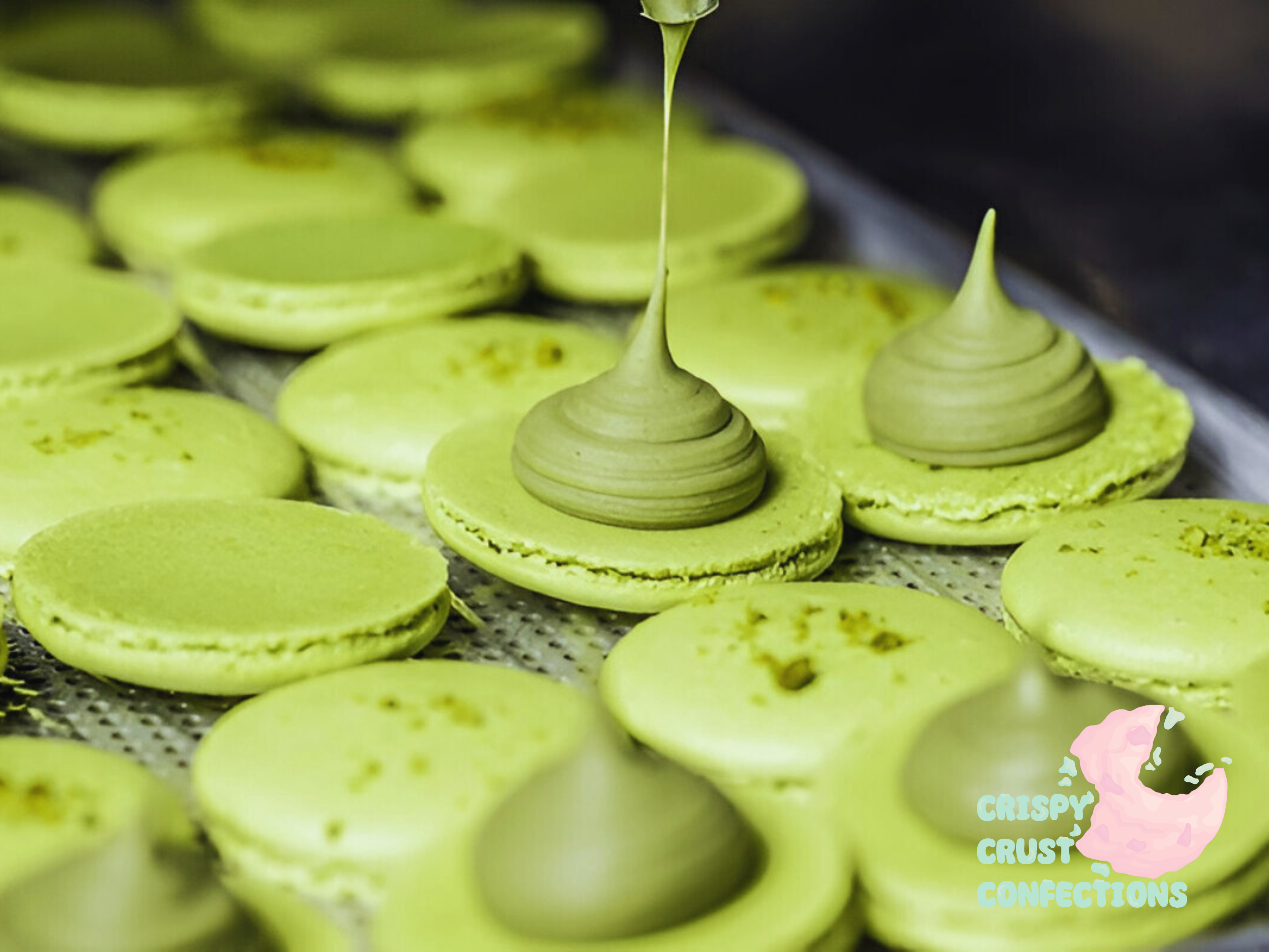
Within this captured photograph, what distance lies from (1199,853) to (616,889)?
0.47 metres

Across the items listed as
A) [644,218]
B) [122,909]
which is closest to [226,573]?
[122,909]

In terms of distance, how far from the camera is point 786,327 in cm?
228

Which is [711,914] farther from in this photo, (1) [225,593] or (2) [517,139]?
(2) [517,139]

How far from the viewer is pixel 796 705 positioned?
1481 millimetres

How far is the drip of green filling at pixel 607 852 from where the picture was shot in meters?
1.21

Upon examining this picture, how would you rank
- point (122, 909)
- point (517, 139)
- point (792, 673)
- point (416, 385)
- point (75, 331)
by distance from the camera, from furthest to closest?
point (517, 139)
point (75, 331)
point (416, 385)
point (792, 673)
point (122, 909)

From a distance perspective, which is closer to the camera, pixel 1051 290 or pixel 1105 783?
pixel 1105 783

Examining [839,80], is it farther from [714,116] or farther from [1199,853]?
[1199,853]

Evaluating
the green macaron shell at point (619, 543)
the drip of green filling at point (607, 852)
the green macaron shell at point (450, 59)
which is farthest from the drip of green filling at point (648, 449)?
the green macaron shell at point (450, 59)

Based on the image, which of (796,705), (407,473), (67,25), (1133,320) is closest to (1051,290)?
(1133,320)

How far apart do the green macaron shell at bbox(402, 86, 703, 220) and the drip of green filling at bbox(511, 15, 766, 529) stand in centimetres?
106

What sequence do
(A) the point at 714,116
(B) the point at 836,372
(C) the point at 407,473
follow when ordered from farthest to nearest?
1. (A) the point at 714,116
2. (B) the point at 836,372
3. (C) the point at 407,473

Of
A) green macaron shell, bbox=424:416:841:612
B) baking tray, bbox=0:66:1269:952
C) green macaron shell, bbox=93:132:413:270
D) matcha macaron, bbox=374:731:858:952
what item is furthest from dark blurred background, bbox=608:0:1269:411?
matcha macaron, bbox=374:731:858:952

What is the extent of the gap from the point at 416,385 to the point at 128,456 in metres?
0.37
